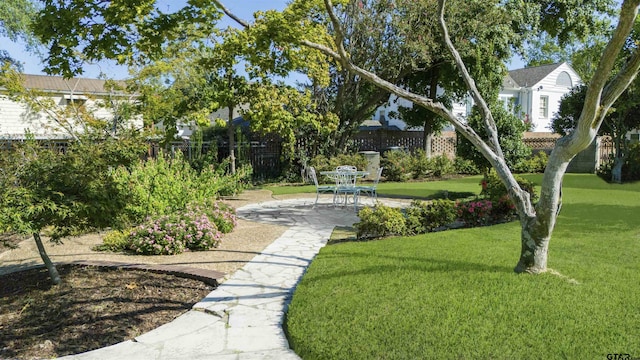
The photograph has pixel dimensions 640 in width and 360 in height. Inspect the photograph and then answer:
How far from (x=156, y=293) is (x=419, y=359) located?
311 cm

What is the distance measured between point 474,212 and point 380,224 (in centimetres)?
202

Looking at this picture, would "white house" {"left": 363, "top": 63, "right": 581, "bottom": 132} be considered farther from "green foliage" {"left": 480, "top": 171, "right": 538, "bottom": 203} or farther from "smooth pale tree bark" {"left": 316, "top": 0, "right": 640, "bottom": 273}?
"smooth pale tree bark" {"left": 316, "top": 0, "right": 640, "bottom": 273}

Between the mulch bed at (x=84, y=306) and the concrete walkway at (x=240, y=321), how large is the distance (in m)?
0.22

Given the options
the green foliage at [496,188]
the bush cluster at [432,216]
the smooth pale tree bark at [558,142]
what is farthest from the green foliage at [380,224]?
the smooth pale tree bark at [558,142]

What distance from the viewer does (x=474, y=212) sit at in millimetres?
8344

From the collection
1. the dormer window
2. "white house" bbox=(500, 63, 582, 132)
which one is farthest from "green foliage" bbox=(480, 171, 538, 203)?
"white house" bbox=(500, 63, 582, 132)

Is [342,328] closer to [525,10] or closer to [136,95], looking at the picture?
[136,95]

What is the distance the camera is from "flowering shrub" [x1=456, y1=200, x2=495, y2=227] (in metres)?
8.33

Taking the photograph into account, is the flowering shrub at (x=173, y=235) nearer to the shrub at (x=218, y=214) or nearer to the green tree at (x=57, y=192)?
the shrub at (x=218, y=214)

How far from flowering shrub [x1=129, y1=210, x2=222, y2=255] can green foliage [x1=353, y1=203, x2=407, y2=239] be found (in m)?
2.31

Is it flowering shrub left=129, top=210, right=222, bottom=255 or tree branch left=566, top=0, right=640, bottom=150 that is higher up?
tree branch left=566, top=0, right=640, bottom=150

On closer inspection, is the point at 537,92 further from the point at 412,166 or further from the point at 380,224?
the point at 380,224

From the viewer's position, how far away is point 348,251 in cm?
640

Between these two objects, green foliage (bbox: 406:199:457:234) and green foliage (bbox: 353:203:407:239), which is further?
green foliage (bbox: 406:199:457:234)
